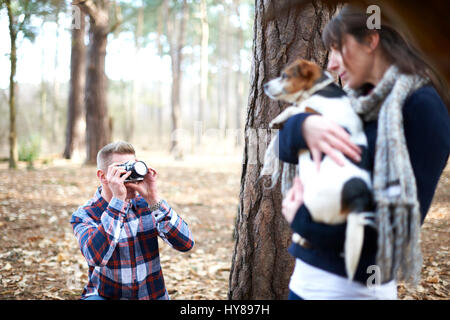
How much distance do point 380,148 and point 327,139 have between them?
161 millimetres

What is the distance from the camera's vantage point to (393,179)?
107 centimetres

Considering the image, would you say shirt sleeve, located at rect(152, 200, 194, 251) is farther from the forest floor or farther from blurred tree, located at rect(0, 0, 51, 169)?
blurred tree, located at rect(0, 0, 51, 169)

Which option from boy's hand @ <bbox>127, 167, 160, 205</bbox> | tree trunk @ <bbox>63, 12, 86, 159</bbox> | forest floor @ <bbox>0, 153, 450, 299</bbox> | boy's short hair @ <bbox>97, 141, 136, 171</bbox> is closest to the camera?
boy's hand @ <bbox>127, 167, 160, 205</bbox>

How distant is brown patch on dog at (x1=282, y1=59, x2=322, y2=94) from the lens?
4.03 ft

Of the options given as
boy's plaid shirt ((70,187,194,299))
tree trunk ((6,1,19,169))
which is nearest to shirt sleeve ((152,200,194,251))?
boy's plaid shirt ((70,187,194,299))

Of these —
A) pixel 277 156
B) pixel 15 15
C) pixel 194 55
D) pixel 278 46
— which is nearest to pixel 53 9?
pixel 15 15

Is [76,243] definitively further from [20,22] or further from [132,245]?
[20,22]

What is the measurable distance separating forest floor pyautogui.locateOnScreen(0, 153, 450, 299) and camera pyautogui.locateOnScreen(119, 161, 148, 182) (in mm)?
1858

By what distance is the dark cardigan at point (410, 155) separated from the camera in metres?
1.14

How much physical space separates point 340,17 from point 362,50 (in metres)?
0.13

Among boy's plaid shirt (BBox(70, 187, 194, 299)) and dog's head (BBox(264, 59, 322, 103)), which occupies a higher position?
dog's head (BBox(264, 59, 322, 103))

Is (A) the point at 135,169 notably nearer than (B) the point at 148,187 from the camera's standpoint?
Yes

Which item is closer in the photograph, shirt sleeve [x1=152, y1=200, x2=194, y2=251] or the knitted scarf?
the knitted scarf

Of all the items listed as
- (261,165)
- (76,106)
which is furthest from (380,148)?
(76,106)
